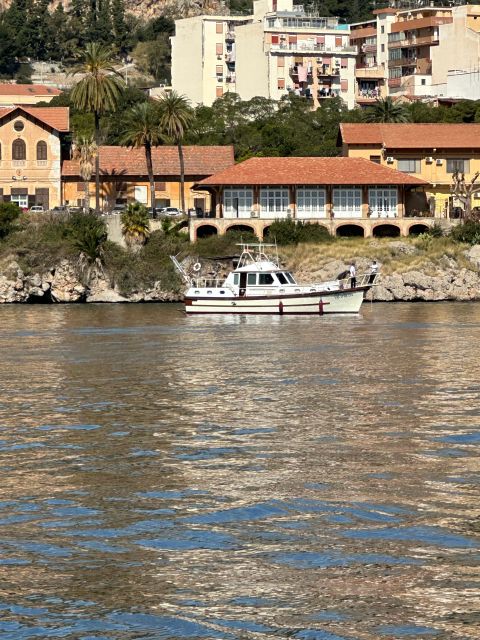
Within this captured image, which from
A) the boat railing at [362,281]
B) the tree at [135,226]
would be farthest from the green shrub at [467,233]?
the tree at [135,226]

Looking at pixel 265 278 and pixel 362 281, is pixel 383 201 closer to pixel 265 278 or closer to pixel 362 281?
pixel 362 281

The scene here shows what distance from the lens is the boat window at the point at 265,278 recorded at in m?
72.4

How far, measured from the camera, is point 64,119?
10881 centimetres

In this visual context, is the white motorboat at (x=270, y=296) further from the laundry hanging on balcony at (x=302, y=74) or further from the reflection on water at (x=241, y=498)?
the laundry hanging on balcony at (x=302, y=74)

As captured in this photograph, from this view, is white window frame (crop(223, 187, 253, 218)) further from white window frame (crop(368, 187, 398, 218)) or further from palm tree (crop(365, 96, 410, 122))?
palm tree (crop(365, 96, 410, 122))

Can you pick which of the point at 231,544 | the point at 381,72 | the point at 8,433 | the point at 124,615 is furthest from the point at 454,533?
the point at 381,72

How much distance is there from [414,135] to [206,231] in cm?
1868

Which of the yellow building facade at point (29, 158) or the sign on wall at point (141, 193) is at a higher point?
the yellow building facade at point (29, 158)

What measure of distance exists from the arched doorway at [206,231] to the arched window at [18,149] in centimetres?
1981

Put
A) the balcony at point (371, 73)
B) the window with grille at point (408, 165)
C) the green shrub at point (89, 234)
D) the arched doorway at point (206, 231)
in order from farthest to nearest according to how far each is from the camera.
→ 1. the balcony at point (371, 73)
2. the window with grille at point (408, 165)
3. the arched doorway at point (206, 231)
4. the green shrub at point (89, 234)

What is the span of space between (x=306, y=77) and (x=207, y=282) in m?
71.9

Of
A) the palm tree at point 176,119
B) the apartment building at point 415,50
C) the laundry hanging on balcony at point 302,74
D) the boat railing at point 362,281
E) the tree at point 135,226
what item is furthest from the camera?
the apartment building at point 415,50

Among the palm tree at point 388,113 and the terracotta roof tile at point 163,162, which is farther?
the palm tree at point 388,113

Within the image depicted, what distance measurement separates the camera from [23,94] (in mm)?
157625
